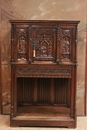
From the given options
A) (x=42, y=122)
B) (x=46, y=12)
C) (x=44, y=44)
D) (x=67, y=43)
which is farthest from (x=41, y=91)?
(x=46, y=12)

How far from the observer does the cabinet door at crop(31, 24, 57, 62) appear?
2.65 meters

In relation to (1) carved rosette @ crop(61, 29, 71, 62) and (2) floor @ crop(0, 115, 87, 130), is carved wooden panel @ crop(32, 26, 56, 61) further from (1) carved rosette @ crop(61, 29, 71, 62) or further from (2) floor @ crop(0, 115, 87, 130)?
(2) floor @ crop(0, 115, 87, 130)

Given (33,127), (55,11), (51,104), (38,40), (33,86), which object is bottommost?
(33,127)

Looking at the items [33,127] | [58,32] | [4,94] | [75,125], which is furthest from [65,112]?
[58,32]

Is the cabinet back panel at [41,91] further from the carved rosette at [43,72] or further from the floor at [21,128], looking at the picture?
the carved rosette at [43,72]

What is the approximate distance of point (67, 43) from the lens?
266cm

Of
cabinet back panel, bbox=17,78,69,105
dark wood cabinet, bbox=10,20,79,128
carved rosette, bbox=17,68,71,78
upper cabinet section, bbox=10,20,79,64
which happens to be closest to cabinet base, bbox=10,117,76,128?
dark wood cabinet, bbox=10,20,79,128

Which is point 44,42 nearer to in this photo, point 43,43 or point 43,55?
point 43,43

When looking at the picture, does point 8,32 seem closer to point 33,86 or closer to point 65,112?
point 33,86

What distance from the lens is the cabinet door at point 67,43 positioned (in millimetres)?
2641

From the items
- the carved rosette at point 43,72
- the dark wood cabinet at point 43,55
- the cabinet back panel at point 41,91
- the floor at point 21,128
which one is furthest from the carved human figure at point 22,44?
the floor at point 21,128

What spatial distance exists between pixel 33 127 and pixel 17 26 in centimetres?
156

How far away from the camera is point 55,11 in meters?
3.14

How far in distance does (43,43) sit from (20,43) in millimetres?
344
